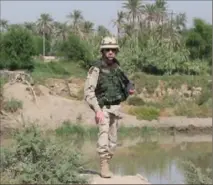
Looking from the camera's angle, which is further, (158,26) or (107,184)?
(158,26)

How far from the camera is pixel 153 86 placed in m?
34.4

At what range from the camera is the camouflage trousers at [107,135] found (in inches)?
267

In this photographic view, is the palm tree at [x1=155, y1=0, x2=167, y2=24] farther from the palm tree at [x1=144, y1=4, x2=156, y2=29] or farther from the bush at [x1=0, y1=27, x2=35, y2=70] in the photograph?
the bush at [x1=0, y1=27, x2=35, y2=70]

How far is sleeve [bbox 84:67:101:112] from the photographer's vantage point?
660 cm

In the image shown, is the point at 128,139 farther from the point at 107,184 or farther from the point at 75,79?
the point at 107,184

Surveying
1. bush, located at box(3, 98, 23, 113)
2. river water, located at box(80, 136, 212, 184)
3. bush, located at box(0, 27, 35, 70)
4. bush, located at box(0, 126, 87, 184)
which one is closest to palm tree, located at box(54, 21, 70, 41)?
bush, located at box(0, 27, 35, 70)

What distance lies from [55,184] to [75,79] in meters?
26.7

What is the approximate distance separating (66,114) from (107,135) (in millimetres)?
20429

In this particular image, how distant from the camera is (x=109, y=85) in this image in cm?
675

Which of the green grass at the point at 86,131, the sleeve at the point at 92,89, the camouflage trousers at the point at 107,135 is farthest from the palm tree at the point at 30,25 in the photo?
the sleeve at the point at 92,89

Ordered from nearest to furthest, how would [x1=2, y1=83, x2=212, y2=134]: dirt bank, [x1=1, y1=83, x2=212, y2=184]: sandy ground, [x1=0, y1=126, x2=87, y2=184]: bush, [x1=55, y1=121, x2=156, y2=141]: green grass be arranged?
[x1=0, y1=126, x2=87, y2=184]: bush, [x1=55, y1=121, x2=156, y2=141]: green grass, [x1=1, y1=83, x2=212, y2=184]: sandy ground, [x1=2, y1=83, x2=212, y2=134]: dirt bank

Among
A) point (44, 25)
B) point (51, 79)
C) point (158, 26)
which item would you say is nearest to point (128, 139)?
point (51, 79)

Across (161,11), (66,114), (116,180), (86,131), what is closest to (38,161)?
(116,180)

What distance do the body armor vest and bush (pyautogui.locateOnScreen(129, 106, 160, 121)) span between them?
21.6 meters
